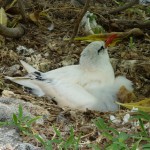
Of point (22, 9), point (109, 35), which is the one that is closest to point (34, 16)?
point (22, 9)

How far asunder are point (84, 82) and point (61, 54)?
0.78 m

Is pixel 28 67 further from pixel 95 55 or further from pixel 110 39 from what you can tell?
pixel 110 39

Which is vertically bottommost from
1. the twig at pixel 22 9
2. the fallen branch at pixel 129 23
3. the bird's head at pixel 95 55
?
the bird's head at pixel 95 55

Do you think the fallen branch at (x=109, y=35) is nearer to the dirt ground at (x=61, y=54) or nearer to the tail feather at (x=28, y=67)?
the dirt ground at (x=61, y=54)

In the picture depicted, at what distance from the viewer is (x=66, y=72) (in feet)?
15.4

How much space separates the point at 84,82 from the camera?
4.66 metres

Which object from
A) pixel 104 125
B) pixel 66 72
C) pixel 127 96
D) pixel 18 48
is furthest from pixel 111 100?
pixel 18 48

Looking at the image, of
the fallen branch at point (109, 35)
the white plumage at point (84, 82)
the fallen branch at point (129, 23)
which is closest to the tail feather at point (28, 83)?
the white plumage at point (84, 82)

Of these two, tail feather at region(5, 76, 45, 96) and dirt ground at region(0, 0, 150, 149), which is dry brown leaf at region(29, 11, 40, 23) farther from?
tail feather at region(5, 76, 45, 96)

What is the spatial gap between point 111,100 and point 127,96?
15 centimetres

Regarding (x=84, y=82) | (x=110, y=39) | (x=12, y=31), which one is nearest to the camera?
(x=84, y=82)

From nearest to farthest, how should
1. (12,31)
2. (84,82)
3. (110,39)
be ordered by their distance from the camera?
(84,82) → (110,39) → (12,31)

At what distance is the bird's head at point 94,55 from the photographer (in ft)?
15.9

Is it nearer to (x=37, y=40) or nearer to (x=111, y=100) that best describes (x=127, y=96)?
(x=111, y=100)
